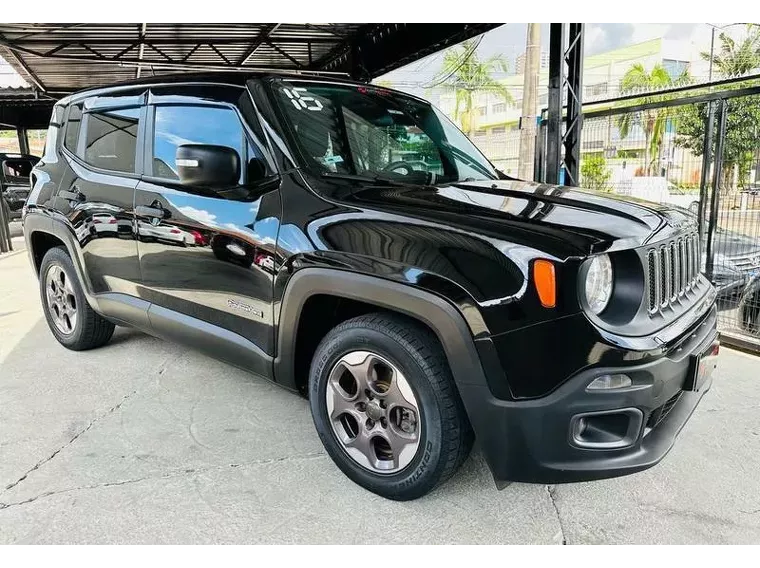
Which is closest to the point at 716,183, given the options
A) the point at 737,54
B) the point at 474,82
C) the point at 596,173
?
the point at 596,173

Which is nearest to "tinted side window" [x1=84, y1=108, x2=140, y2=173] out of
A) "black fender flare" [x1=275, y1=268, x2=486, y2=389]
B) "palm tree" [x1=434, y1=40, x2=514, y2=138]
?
"black fender flare" [x1=275, y1=268, x2=486, y2=389]

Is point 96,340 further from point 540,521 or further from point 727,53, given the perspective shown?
point 727,53

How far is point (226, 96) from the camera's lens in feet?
9.86

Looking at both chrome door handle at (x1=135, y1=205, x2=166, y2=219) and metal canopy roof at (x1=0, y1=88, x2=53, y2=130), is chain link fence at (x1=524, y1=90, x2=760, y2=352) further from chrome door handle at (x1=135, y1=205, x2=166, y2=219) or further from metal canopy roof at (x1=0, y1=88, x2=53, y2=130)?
metal canopy roof at (x1=0, y1=88, x2=53, y2=130)

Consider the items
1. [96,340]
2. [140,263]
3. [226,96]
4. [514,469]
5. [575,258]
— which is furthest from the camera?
[96,340]

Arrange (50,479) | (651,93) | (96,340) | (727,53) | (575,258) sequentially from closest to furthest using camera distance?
1. (575,258)
2. (50,479)
3. (96,340)
4. (651,93)
5. (727,53)

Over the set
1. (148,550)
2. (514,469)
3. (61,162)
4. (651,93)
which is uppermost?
(651,93)

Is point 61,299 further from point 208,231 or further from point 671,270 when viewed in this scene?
point 671,270

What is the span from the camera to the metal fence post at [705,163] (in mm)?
4746

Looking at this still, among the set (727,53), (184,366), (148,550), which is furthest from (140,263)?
(727,53)

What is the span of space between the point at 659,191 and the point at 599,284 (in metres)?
3.77

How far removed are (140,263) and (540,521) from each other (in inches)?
104

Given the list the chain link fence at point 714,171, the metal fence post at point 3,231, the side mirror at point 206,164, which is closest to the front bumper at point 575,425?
the side mirror at point 206,164

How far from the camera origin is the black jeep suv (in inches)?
80.6
